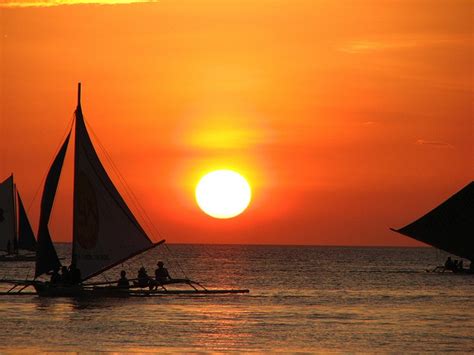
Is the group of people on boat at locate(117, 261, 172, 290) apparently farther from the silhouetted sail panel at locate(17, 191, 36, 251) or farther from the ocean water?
the silhouetted sail panel at locate(17, 191, 36, 251)

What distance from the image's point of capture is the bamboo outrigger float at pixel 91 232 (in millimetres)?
51781

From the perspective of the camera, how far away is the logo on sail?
175ft

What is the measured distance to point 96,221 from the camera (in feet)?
178

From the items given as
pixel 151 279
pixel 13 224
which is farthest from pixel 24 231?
pixel 151 279

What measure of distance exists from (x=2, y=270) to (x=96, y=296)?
216ft

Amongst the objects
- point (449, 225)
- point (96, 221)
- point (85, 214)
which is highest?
point (449, 225)

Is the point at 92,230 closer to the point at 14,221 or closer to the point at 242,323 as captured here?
the point at 242,323

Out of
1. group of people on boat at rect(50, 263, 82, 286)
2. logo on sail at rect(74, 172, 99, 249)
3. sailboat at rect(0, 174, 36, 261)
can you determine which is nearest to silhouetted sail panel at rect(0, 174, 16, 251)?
sailboat at rect(0, 174, 36, 261)

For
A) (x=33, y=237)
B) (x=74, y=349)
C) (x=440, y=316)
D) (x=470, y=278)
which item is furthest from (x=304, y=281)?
(x=74, y=349)

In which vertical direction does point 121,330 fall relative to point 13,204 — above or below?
below

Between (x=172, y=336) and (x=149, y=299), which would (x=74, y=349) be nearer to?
(x=172, y=336)

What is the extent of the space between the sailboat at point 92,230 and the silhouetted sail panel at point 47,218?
0.05 m

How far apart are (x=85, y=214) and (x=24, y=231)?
57.6 meters

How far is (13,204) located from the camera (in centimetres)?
10794
